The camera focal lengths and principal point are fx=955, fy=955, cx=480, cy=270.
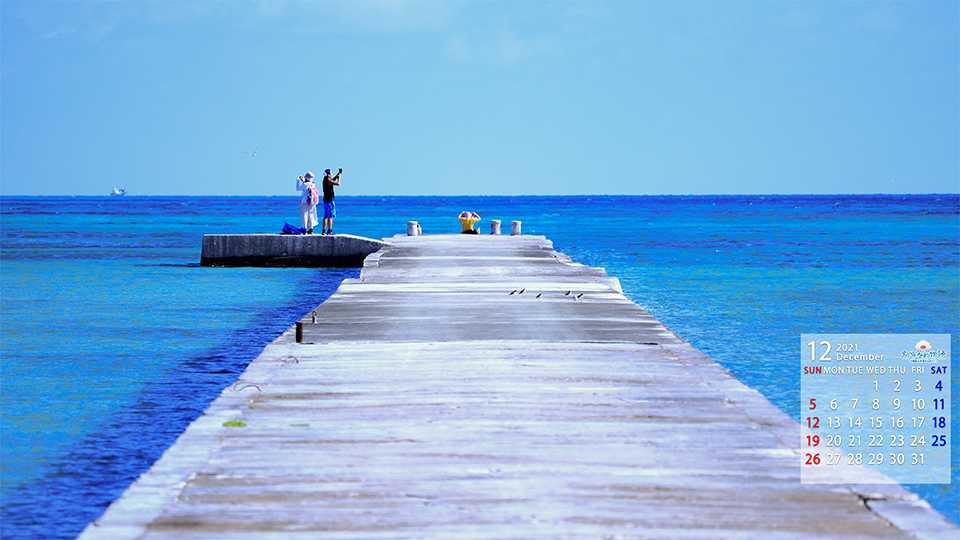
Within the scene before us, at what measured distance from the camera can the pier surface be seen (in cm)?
395

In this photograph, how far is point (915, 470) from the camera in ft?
24.0

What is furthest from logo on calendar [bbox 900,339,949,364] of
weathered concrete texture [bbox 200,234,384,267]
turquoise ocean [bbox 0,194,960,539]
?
weathered concrete texture [bbox 200,234,384,267]

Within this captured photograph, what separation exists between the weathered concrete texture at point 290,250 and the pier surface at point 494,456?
1578 cm

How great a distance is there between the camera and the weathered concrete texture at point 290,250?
79.6ft

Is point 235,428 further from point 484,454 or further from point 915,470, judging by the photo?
point 915,470

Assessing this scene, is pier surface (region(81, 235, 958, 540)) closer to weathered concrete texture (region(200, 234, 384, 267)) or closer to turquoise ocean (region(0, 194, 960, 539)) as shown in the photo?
turquoise ocean (region(0, 194, 960, 539))

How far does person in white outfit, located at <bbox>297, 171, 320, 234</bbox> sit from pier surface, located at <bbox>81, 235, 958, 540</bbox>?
14.5 metres
